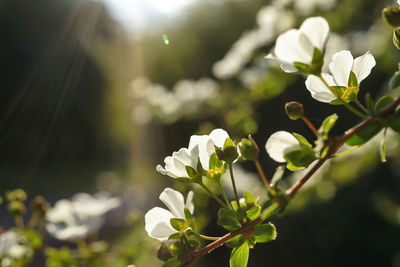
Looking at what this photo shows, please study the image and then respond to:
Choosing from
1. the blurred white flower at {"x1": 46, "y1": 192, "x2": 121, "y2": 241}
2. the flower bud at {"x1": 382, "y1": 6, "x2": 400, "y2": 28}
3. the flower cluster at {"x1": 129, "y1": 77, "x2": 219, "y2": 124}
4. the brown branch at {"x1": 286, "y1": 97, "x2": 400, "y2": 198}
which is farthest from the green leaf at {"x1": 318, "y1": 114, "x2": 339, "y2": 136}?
the flower cluster at {"x1": 129, "y1": 77, "x2": 219, "y2": 124}

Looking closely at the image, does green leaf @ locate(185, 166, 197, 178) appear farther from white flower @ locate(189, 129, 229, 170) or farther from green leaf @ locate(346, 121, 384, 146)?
green leaf @ locate(346, 121, 384, 146)

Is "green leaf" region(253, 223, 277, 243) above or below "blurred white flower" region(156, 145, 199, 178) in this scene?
below

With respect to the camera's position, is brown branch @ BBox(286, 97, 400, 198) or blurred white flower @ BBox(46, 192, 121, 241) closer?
brown branch @ BBox(286, 97, 400, 198)

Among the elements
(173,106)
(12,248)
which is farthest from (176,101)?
(12,248)

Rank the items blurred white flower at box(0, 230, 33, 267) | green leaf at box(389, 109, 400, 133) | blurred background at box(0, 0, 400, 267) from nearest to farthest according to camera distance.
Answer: green leaf at box(389, 109, 400, 133) < blurred white flower at box(0, 230, 33, 267) < blurred background at box(0, 0, 400, 267)

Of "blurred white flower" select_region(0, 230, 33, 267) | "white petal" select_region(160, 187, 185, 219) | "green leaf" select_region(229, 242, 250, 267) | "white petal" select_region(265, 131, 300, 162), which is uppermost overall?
"blurred white flower" select_region(0, 230, 33, 267)

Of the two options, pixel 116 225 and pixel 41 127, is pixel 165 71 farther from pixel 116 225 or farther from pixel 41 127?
pixel 116 225
